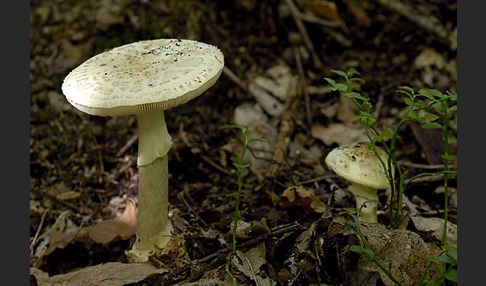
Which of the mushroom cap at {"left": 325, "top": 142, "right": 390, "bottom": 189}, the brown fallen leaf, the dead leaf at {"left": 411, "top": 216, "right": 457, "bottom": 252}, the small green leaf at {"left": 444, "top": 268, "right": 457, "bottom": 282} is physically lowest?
the brown fallen leaf

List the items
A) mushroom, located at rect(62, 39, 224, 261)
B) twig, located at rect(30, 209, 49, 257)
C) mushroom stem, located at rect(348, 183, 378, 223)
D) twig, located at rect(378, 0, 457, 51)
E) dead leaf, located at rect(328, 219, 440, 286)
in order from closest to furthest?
mushroom, located at rect(62, 39, 224, 261) → dead leaf, located at rect(328, 219, 440, 286) → mushroom stem, located at rect(348, 183, 378, 223) → twig, located at rect(30, 209, 49, 257) → twig, located at rect(378, 0, 457, 51)

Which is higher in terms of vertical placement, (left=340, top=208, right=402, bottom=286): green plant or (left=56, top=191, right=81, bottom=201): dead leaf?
(left=340, top=208, right=402, bottom=286): green plant

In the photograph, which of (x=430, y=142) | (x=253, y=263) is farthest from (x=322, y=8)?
(x=253, y=263)

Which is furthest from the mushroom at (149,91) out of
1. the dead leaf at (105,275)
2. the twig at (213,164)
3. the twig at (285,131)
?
the twig at (285,131)

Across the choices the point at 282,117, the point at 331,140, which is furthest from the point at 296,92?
the point at 331,140

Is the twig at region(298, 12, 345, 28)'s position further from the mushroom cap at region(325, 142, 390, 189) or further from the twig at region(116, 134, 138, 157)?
the mushroom cap at region(325, 142, 390, 189)

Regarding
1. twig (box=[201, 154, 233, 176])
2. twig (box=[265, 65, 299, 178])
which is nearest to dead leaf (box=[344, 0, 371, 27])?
twig (box=[265, 65, 299, 178])

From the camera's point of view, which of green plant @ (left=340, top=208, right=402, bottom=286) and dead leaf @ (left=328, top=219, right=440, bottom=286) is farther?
dead leaf @ (left=328, top=219, right=440, bottom=286)
